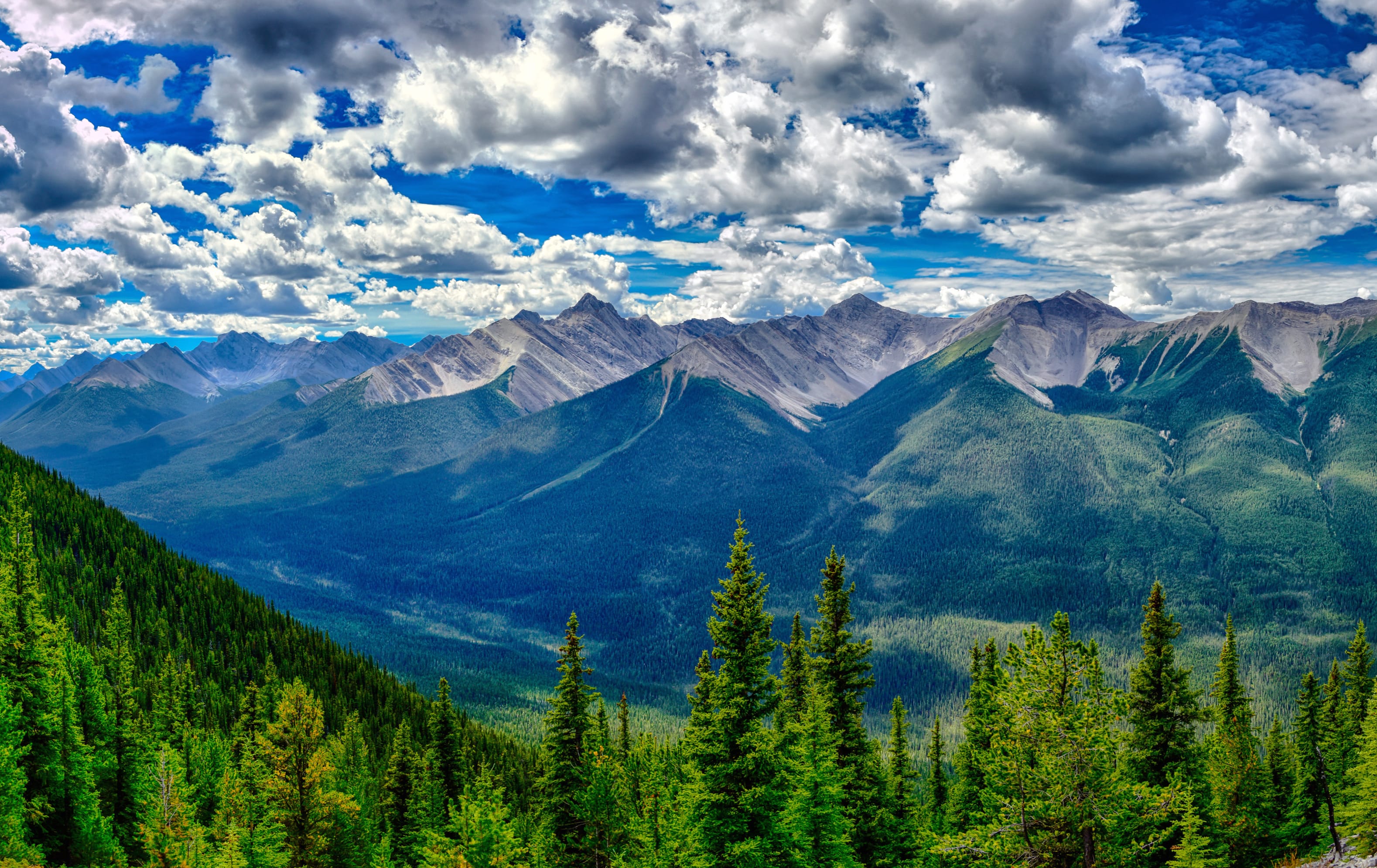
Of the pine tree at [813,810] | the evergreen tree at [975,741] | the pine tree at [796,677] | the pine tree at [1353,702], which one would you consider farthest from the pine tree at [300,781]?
the pine tree at [1353,702]

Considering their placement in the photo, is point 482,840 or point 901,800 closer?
point 482,840

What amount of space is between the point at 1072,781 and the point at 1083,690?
2.77 meters

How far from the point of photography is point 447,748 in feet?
168

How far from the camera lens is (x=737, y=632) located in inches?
1048

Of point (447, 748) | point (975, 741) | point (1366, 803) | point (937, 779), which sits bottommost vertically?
point (937, 779)

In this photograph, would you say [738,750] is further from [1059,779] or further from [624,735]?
[624,735]

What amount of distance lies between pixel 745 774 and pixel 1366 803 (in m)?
29.3

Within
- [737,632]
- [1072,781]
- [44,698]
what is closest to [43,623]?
[44,698]

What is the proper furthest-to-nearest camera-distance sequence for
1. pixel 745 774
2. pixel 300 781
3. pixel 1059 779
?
1. pixel 300 781
2. pixel 745 774
3. pixel 1059 779

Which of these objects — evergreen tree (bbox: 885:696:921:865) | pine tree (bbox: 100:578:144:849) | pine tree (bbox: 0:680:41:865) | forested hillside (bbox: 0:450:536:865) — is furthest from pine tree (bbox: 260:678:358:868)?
evergreen tree (bbox: 885:696:921:865)

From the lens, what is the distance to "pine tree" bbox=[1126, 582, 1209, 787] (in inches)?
1419

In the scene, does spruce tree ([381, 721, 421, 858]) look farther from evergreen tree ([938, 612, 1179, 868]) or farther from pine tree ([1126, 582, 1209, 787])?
pine tree ([1126, 582, 1209, 787])

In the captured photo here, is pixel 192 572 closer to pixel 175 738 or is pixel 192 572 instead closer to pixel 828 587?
pixel 175 738

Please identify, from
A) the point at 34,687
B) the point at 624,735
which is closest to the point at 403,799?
the point at 624,735
